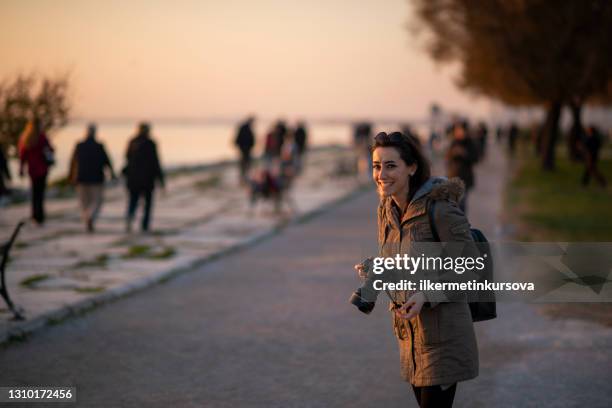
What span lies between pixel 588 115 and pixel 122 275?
100290mm

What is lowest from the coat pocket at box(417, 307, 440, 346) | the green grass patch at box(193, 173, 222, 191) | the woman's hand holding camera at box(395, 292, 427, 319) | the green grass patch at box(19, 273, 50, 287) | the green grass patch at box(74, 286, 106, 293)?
the green grass patch at box(193, 173, 222, 191)

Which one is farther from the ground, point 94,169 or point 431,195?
point 431,195

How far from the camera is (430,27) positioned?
1340 inches

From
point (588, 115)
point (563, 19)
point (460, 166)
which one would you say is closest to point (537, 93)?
point (563, 19)

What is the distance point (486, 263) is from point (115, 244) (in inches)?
393

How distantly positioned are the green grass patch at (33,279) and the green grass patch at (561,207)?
7170mm

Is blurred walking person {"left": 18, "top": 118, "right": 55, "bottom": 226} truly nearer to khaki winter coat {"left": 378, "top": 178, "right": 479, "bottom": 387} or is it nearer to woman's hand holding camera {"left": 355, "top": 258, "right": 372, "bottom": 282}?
woman's hand holding camera {"left": 355, "top": 258, "right": 372, "bottom": 282}

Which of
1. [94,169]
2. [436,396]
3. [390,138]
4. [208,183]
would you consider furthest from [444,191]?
[208,183]

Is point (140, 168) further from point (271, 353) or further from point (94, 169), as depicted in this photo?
point (271, 353)

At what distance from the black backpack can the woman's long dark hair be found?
7.7 inches

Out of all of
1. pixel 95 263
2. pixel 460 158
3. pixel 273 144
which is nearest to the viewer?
pixel 95 263

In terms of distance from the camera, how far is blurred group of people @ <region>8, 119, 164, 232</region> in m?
14.8

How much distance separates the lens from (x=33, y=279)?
32.3 feet

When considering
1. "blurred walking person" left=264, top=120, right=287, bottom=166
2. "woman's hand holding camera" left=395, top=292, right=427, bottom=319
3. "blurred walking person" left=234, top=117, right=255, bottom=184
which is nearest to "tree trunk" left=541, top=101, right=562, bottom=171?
"blurred walking person" left=264, top=120, right=287, bottom=166
